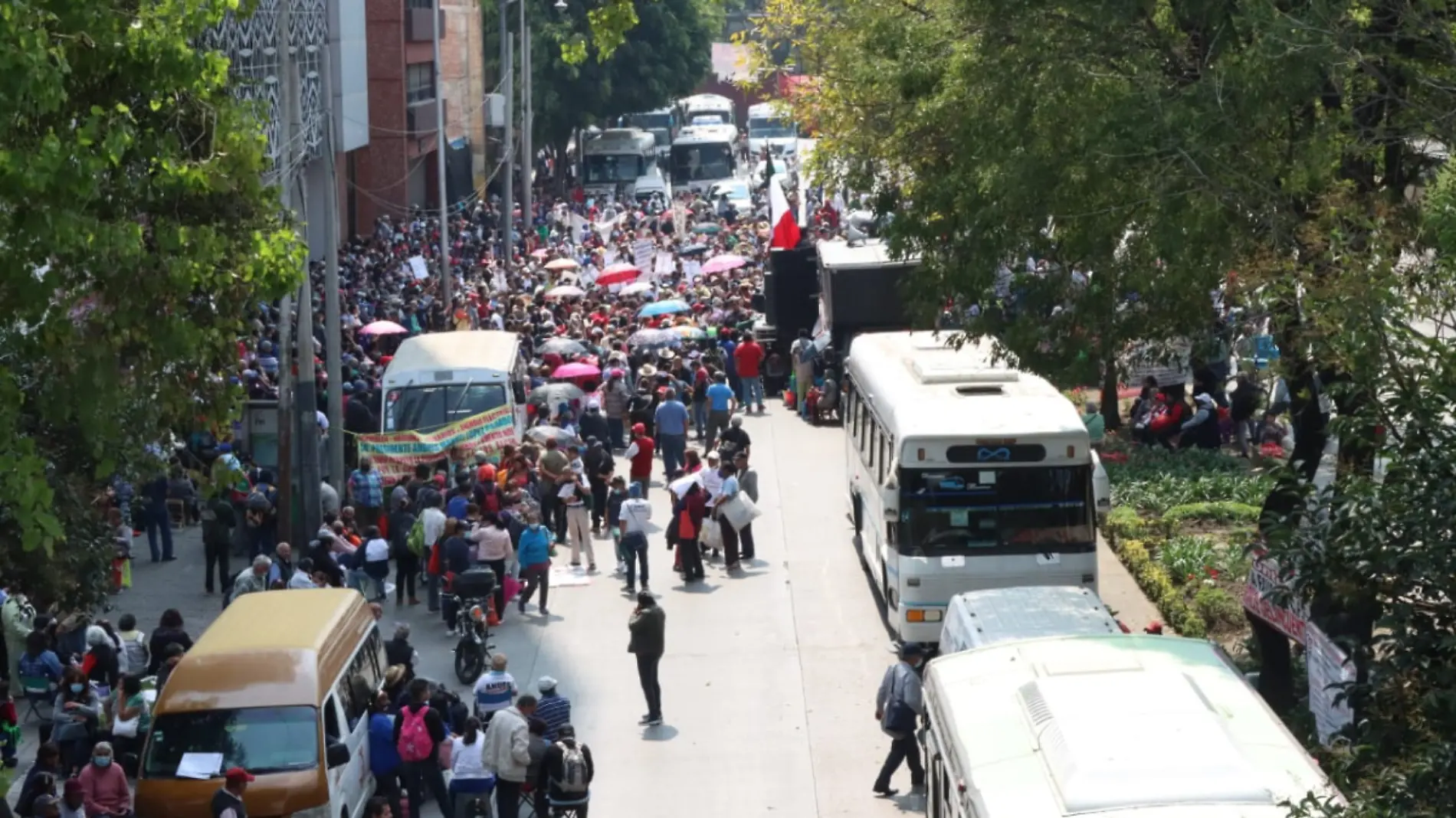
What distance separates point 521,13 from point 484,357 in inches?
911

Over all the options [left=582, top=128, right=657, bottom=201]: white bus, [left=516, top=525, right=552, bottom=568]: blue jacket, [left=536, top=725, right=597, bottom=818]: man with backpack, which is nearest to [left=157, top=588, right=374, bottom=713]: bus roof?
[left=536, top=725, right=597, bottom=818]: man with backpack

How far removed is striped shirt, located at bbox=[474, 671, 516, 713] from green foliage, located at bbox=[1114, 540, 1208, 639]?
6510mm

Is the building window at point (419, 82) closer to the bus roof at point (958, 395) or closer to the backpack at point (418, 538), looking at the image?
the backpack at point (418, 538)

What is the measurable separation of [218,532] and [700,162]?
167 feet

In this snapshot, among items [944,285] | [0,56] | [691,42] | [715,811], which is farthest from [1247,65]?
[691,42]

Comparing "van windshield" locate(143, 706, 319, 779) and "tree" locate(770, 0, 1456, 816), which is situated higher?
"tree" locate(770, 0, 1456, 816)

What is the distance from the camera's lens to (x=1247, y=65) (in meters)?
14.2

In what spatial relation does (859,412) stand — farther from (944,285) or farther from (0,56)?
(0,56)

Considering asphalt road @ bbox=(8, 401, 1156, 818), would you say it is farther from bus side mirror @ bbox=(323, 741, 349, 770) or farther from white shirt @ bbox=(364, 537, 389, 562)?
bus side mirror @ bbox=(323, 741, 349, 770)

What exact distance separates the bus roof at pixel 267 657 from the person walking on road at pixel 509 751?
129cm

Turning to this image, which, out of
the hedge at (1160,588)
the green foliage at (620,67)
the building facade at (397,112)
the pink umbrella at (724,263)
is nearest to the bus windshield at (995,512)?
the hedge at (1160,588)

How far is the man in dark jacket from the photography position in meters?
22.1

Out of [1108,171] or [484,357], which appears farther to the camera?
[484,357]

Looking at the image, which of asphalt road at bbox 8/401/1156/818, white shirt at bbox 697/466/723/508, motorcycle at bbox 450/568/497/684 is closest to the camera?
asphalt road at bbox 8/401/1156/818
